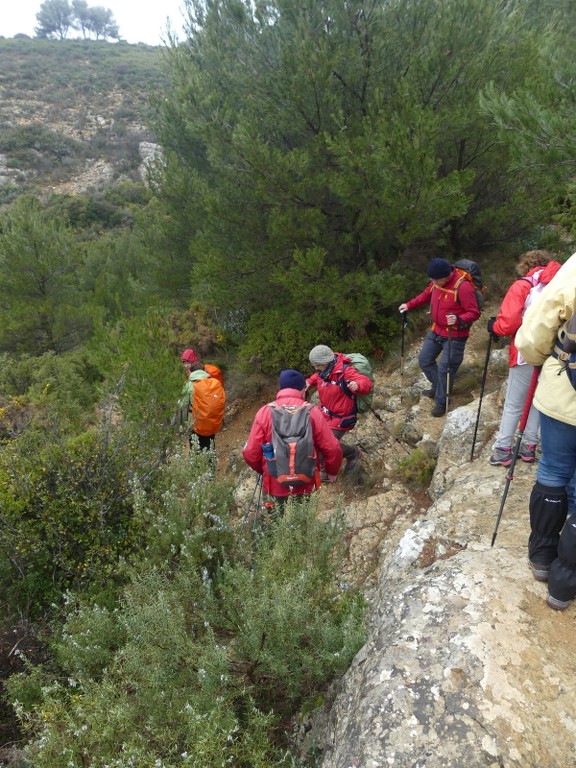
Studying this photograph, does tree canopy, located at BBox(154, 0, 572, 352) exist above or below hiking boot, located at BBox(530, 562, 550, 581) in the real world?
above

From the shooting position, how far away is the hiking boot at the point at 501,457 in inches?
147

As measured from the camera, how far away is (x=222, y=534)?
356 centimetres

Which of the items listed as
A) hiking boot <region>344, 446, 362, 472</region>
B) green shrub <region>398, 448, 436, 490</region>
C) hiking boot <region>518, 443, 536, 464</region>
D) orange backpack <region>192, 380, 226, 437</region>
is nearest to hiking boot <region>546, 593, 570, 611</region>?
hiking boot <region>518, 443, 536, 464</region>

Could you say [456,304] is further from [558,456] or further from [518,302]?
[558,456]

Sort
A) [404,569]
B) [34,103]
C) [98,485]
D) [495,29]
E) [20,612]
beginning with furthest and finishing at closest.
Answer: [34,103] < [495,29] < [98,485] < [20,612] < [404,569]

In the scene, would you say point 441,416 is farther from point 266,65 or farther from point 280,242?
point 266,65

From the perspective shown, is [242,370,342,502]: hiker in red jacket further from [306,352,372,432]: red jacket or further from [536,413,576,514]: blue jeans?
[536,413,576,514]: blue jeans

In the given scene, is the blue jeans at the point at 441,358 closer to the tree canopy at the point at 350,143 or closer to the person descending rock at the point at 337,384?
the person descending rock at the point at 337,384

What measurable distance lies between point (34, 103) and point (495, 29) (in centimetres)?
5053

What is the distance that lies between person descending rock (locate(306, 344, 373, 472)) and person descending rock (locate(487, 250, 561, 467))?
1302mm

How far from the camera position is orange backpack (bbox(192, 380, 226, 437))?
219 inches

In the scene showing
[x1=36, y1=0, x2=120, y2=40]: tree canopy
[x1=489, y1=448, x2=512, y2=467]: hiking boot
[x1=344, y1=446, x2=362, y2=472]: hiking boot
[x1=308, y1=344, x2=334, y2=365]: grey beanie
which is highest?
[x1=36, y1=0, x2=120, y2=40]: tree canopy

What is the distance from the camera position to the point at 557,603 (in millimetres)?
2115

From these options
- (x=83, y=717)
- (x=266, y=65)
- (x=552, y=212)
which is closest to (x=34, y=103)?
(x=266, y=65)
